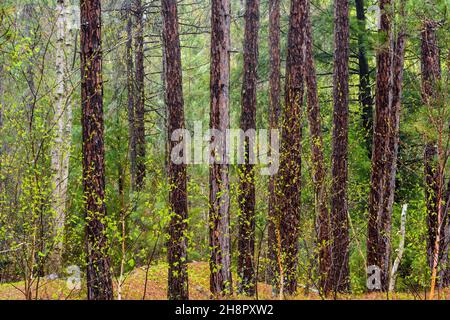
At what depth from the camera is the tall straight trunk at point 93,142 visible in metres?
8.30

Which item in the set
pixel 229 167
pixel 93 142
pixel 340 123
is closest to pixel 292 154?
pixel 229 167

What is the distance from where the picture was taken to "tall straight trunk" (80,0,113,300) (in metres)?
8.30

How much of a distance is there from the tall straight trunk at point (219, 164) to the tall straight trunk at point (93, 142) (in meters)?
1.83

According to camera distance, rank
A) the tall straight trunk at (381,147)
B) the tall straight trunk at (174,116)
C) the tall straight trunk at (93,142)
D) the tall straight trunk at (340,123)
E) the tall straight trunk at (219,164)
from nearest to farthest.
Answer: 1. the tall straight trunk at (93,142)
2. the tall straight trunk at (219,164)
3. the tall straight trunk at (174,116)
4. the tall straight trunk at (381,147)
5. the tall straight trunk at (340,123)

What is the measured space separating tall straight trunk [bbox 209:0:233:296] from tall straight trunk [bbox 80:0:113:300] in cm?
183

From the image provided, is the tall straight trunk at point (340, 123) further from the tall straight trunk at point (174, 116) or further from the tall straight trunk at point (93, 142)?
the tall straight trunk at point (93, 142)


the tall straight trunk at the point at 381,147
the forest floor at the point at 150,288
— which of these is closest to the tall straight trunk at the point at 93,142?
the forest floor at the point at 150,288

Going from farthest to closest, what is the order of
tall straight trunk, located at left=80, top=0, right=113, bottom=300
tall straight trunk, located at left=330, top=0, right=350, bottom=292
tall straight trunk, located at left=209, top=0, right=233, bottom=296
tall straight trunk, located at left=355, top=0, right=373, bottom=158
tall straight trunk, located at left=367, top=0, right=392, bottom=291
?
tall straight trunk, located at left=355, top=0, right=373, bottom=158, tall straight trunk, located at left=330, top=0, right=350, bottom=292, tall straight trunk, located at left=367, top=0, right=392, bottom=291, tall straight trunk, located at left=209, top=0, right=233, bottom=296, tall straight trunk, located at left=80, top=0, right=113, bottom=300

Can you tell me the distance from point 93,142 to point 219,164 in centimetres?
215

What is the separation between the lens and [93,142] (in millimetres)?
8383

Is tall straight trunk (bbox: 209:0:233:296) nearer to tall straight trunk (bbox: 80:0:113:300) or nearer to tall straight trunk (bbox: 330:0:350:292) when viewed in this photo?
tall straight trunk (bbox: 80:0:113:300)

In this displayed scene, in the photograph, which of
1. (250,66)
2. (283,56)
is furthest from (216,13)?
(283,56)

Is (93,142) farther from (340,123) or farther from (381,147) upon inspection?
(340,123)

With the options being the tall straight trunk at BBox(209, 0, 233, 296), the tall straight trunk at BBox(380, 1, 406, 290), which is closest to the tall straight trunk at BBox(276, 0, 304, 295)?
the tall straight trunk at BBox(209, 0, 233, 296)
